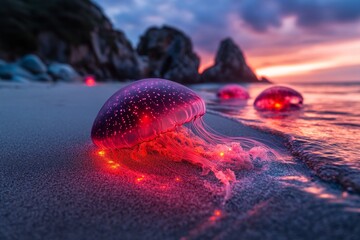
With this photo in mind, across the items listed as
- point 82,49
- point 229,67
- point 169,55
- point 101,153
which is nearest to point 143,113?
point 101,153

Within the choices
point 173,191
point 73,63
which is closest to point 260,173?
point 173,191

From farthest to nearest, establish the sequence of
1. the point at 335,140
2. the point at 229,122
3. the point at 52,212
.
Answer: the point at 229,122
the point at 335,140
the point at 52,212

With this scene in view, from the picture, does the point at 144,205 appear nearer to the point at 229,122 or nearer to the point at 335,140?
the point at 335,140

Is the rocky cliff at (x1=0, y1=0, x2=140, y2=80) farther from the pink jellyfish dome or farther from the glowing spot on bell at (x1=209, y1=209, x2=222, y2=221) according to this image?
the glowing spot on bell at (x1=209, y1=209, x2=222, y2=221)

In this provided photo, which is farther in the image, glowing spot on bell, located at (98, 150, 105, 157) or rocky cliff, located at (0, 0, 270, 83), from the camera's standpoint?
rocky cliff, located at (0, 0, 270, 83)

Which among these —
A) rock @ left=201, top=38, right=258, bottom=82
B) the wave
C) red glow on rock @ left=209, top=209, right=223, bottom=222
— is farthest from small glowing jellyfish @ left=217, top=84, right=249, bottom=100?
rock @ left=201, top=38, right=258, bottom=82

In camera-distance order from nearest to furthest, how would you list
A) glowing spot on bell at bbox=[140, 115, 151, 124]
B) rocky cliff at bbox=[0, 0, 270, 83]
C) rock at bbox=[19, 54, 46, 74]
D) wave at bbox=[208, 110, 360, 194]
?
1. wave at bbox=[208, 110, 360, 194]
2. glowing spot on bell at bbox=[140, 115, 151, 124]
3. rock at bbox=[19, 54, 46, 74]
4. rocky cliff at bbox=[0, 0, 270, 83]
